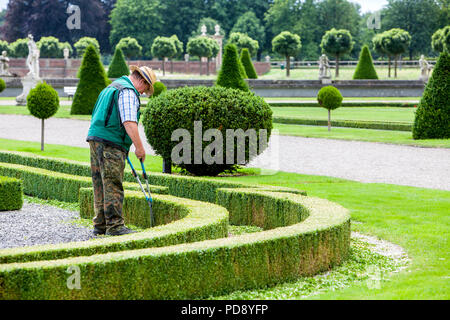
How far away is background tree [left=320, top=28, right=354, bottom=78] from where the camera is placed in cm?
5138

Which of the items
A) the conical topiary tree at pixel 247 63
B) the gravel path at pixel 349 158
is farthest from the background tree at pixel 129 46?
the gravel path at pixel 349 158

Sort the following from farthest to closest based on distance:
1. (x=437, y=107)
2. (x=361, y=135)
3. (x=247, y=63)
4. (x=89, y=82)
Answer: (x=247, y=63) → (x=89, y=82) → (x=361, y=135) → (x=437, y=107)

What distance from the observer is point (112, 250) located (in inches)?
188

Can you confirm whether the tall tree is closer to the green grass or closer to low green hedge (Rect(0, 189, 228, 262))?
the green grass

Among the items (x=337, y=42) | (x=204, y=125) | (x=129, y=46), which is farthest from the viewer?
(x=129, y=46)

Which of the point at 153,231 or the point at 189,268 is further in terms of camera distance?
the point at 153,231

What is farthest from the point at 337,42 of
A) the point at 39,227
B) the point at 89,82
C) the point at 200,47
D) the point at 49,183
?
the point at 39,227

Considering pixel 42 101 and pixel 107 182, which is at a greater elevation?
pixel 42 101

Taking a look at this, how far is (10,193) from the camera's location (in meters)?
8.12

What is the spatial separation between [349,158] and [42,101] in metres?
6.34

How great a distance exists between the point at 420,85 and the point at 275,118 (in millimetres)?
19136

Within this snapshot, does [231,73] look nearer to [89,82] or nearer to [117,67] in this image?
[89,82]

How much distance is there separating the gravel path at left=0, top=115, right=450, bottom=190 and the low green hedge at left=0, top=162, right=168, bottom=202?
4.27 meters
